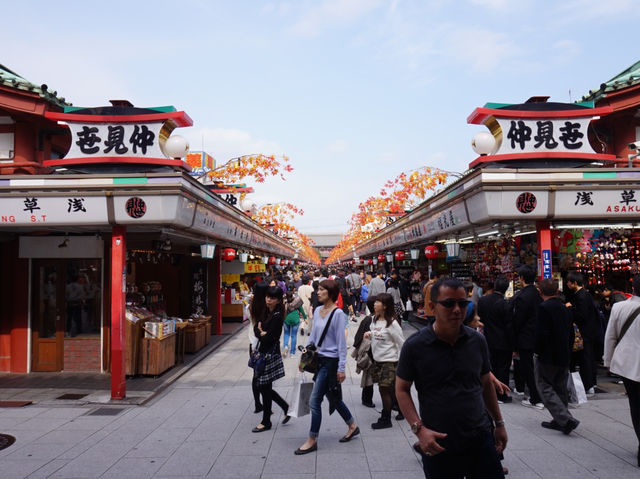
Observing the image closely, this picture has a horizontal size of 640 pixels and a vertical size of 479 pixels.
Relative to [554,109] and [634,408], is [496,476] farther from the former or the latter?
[554,109]

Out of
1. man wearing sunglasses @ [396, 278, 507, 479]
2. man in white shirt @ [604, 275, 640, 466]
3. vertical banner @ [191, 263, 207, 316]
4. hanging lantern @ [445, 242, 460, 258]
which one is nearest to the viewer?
man wearing sunglasses @ [396, 278, 507, 479]

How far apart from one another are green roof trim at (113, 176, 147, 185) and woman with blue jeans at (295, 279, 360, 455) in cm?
395

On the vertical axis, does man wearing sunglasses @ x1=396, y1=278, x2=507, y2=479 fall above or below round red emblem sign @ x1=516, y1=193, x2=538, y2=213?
below

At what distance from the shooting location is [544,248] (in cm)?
826

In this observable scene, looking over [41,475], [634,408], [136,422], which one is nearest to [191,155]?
[136,422]

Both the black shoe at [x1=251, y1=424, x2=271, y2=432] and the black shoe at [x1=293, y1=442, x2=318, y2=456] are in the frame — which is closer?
the black shoe at [x1=293, y1=442, x2=318, y2=456]

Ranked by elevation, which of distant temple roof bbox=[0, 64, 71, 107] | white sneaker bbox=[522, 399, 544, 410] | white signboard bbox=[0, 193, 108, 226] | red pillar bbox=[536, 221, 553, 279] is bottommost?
white sneaker bbox=[522, 399, 544, 410]

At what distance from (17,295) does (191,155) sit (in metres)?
15.4

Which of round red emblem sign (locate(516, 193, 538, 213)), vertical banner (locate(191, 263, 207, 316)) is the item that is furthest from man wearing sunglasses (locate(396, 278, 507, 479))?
vertical banner (locate(191, 263, 207, 316))

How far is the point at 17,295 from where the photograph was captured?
10180 millimetres

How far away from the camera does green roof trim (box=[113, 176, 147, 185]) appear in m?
7.75

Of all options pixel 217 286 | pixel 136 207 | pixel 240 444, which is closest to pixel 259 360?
pixel 240 444

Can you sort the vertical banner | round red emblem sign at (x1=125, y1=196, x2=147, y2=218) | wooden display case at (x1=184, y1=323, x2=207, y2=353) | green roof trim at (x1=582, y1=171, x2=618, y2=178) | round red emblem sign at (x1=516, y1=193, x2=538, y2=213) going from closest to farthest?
round red emblem sign at (x1=125, y1=196, x2=147, y2=218) < round red emblem sign at (x1=516, y1=193, x2=538, y2=213) < green roof trim at (x1=582, y1=171, x2=618, y2=178) < wooden display case at (x1=184, y1=323, x2=207, y2=353) < the vertical banner

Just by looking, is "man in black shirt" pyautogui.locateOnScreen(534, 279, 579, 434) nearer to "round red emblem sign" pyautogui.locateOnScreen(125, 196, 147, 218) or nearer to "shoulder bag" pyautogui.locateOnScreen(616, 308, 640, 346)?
"shoulder bag" pyautogui.locateOnScreen(616, 308, 640, 346)
